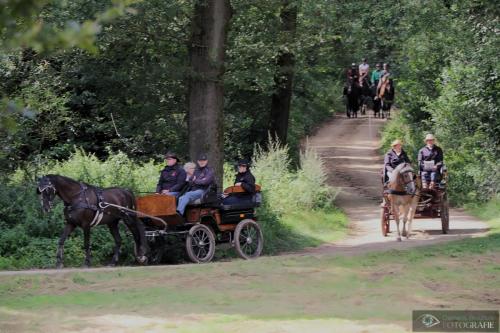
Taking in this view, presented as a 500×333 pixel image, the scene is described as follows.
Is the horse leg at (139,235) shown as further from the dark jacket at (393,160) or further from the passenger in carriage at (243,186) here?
the dark jacket at (393,160)

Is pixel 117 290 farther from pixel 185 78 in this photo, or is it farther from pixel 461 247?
pixel 185 78

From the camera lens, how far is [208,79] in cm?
2044

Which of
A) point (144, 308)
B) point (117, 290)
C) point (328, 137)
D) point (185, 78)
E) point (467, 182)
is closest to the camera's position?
point (144, 308)

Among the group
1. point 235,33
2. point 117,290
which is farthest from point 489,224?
→ point 117,290

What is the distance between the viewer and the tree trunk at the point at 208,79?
20328 millimetres

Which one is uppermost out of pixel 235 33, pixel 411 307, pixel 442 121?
pixel 235 33

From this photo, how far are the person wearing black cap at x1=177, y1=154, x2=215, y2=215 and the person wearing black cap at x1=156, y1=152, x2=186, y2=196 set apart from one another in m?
0.22

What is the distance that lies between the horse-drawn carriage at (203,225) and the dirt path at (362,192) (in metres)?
1.96

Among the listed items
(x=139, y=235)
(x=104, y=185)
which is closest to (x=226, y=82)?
(x=104, y=185)

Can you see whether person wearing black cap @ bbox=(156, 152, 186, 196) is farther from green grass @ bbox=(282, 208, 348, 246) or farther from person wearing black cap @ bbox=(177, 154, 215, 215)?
green grass @ bbox=(282, 208, 348, 246)

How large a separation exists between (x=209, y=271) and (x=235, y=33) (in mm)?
10669

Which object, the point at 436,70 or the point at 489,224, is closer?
the point at 489,224

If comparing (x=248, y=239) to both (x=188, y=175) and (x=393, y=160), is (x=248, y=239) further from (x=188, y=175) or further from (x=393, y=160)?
(x=393, y=160)

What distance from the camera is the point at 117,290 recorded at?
12.9 meters
